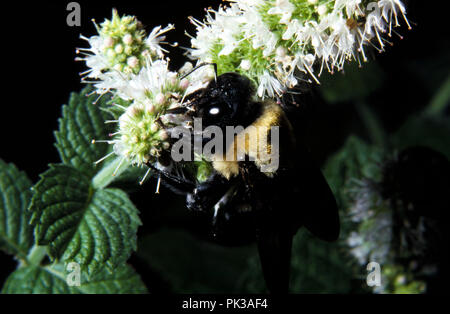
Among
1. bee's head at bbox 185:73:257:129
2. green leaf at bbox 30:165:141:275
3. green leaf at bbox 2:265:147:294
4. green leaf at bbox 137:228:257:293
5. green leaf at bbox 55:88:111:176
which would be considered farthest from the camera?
green leaf at bbox 137:228:257:293

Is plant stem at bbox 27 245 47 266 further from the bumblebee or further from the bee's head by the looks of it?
the bee's head

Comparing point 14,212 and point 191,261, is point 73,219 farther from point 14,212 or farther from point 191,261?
point 191,261

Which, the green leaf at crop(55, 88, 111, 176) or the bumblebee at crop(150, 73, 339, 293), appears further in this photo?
the green leaf at crop(55, 88, 111, 176)

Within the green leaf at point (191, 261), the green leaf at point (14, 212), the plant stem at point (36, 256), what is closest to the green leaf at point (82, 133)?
the green leaf at point (14, 212)

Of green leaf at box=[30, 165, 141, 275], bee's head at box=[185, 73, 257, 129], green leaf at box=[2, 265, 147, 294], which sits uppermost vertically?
bee's head at box=[185, 73, 257, 129]

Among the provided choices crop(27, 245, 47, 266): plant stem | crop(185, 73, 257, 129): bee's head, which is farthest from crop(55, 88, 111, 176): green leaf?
crop(185, 73, 257, 129): bee's head

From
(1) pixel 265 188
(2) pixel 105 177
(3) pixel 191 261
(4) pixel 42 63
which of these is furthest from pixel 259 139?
(3) pixel 191 261
